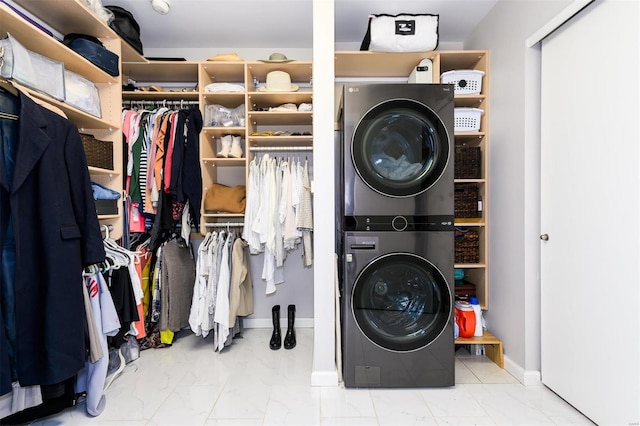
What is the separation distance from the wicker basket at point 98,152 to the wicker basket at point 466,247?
2683 millimetres

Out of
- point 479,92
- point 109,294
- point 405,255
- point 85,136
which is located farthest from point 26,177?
point 479,92

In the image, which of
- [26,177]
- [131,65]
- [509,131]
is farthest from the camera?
[131,65]

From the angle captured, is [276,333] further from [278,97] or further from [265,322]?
[278,97]

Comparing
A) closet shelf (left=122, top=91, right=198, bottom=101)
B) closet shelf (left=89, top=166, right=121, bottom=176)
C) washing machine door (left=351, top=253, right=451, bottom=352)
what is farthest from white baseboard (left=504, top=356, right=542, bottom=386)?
closet shelf (left=122, top=91, right=198, bottom=101)

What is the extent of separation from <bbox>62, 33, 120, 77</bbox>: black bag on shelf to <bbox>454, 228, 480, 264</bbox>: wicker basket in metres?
2.88

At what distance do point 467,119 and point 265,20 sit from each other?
182 centimetres

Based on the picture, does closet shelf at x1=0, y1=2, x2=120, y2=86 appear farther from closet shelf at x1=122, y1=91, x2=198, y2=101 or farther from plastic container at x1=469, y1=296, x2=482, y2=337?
plastic container at x1=469, y1=296, x2=482, y2=337

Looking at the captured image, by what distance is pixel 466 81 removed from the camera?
234 cm

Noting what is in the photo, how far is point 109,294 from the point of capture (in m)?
1.81

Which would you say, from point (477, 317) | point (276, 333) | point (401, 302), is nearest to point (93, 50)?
point (276, 333)

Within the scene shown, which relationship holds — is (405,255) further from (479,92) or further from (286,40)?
(286,40)

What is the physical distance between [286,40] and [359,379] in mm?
2838

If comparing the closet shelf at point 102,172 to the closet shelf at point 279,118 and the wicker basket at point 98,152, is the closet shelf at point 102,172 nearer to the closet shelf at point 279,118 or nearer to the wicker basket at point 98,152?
the wicker basket at point 98,152

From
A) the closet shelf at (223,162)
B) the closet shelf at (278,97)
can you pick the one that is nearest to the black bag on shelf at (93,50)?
the closet shelf at (223,162)
